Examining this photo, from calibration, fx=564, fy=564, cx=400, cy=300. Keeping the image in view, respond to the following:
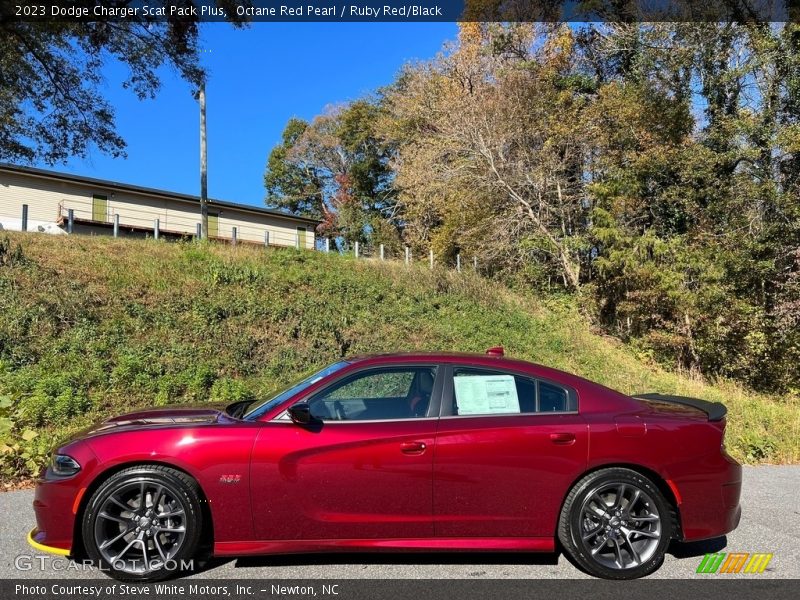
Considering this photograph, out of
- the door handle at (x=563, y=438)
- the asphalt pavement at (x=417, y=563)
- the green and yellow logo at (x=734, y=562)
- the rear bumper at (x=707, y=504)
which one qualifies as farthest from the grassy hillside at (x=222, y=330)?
Answer: the door handle at (x=563, y=438)

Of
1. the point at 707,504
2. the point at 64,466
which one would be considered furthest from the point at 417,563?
the point at 64,466

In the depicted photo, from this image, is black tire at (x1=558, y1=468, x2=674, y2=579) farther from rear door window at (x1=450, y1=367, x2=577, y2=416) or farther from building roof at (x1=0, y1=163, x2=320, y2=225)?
building roof at (x1=0, y1=163, x2=320, y2=225)

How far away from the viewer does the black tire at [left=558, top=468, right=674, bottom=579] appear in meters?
3.64

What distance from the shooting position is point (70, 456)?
3547 mm

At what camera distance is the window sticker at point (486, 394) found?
151 inches

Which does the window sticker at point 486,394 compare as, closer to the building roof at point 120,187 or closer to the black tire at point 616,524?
the black tire at point 616,524

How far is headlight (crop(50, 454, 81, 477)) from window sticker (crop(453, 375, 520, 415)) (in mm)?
2455

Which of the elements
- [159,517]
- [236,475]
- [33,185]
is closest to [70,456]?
[159,517]

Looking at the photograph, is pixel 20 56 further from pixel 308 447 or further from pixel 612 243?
pixel 612 243

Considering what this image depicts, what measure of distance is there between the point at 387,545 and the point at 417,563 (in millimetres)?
369

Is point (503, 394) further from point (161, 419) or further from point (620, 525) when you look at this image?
point (161, 419)

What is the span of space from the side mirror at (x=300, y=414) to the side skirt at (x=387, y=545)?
733 millimetres

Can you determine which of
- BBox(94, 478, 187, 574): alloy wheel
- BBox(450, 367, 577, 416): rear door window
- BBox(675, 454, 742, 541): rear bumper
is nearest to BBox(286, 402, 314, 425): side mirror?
BBox(94, 478, 187, 574): alloy wheel

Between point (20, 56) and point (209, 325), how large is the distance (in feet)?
21.7
